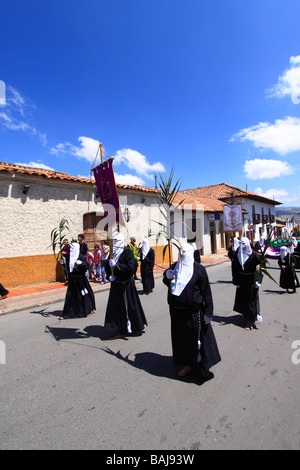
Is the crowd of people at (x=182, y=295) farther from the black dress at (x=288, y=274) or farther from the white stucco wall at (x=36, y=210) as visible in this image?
the white stucco wall at (x=36, y=210)

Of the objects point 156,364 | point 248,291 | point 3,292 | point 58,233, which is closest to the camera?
point 156,364

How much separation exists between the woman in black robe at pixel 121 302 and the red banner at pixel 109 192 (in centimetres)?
44

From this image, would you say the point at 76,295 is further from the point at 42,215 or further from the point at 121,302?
the point at 42,215

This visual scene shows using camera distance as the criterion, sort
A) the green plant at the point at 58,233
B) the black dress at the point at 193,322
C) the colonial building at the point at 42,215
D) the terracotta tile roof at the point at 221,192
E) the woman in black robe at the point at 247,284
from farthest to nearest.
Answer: the terracotta tile roof at the point at 221,192 → the green plant at the point at 58,233 → the colonial building at the point at 42,215 → the woman in black robe at the point at 247,284 → the black dress at the point at 193,322

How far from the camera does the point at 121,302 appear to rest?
4309mm

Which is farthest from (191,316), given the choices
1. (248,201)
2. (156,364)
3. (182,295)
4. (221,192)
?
(248,201)

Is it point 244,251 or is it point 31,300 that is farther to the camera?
point 31,300

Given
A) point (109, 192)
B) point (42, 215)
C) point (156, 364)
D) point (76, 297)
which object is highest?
point (42, 215)

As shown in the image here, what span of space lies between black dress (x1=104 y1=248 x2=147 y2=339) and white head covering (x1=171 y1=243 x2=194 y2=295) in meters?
1.41

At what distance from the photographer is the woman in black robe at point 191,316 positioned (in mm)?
2885

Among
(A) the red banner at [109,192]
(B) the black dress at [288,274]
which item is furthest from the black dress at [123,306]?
(B) the black dress at [288,274]

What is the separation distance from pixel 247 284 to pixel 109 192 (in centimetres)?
311
